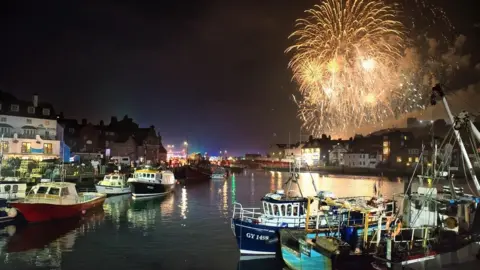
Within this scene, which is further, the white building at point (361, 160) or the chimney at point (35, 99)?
the white building at point (361, 160)

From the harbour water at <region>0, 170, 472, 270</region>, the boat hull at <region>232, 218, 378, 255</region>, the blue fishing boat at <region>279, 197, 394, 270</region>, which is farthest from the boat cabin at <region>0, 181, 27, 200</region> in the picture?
the blue fishing boat at <region>279, 197, 394, 270</region>

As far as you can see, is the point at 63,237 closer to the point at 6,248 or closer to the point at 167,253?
the point at 6,248

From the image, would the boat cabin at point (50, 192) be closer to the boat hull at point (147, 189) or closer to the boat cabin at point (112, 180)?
the boat hull at point (147, 189)

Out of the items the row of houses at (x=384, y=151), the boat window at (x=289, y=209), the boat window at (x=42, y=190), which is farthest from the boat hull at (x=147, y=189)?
the row of houses at (x=384, y=151)

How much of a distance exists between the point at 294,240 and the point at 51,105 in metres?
77.9

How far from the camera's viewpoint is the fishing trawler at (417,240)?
23084 mm

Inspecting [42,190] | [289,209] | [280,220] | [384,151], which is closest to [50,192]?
[42,190]

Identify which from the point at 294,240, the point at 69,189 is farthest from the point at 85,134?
the point at 294,240

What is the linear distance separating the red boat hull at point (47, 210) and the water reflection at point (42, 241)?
1.97 ft

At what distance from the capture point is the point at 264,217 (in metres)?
Answer: 30.5

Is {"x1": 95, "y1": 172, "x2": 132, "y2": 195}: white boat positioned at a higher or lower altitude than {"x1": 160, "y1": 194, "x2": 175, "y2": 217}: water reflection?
higher

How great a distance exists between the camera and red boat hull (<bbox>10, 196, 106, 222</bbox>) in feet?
124

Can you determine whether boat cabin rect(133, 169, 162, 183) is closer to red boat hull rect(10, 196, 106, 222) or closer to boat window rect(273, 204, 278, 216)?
red boat hull rect(10, 196, 106, 222)

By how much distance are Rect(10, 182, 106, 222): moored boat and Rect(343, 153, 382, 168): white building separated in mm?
144558
